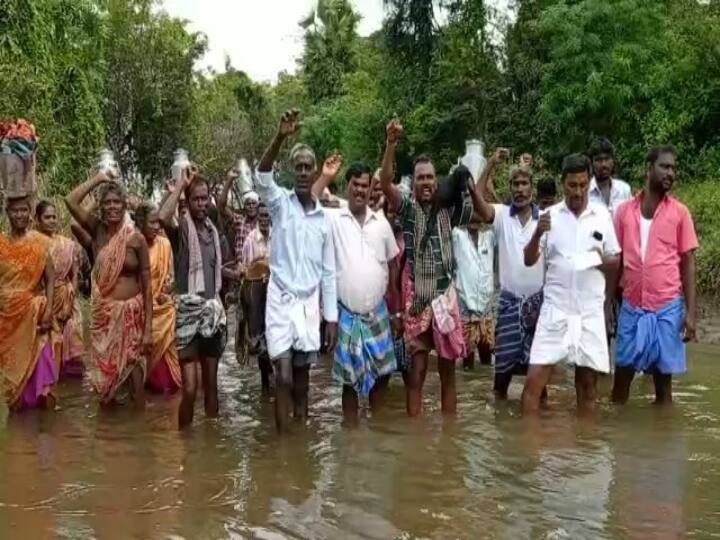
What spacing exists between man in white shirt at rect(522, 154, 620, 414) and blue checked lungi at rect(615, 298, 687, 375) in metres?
0.37

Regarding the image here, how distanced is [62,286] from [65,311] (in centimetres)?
21

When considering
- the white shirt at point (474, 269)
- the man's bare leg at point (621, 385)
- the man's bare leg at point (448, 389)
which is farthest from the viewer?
the white shirt at point (474, 269)

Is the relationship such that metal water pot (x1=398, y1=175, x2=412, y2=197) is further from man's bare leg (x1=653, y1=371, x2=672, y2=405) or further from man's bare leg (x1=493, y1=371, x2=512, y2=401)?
man's bare leg (x1=653, y1=371, x2=672, y2=405)

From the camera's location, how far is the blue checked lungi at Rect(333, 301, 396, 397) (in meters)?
6.57

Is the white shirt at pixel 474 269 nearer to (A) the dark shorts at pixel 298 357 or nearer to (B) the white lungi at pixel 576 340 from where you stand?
(B) the white lungi at pixel 576 340

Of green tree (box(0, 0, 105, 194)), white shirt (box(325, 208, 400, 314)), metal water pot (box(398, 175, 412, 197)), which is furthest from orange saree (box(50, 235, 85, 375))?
green tree (box(0, 0, 105, 194))

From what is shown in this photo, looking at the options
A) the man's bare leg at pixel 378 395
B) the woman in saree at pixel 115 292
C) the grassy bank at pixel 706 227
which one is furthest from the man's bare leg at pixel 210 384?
the grassy bank at pixel 706 227

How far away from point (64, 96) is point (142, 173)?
14.7 metres

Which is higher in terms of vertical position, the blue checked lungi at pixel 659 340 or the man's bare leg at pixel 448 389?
the blue checked lungi at pixel 659 340

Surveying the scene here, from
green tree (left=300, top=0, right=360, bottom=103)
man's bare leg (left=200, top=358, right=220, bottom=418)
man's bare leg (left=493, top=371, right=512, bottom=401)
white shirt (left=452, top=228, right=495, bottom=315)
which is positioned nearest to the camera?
man's bare leg (left=200, top=358, right=220, bottom=418)

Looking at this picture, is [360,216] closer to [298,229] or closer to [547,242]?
[298,229]

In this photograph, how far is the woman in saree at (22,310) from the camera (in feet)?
24.0

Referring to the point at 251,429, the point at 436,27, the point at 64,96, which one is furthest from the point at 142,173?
the point at 251,429

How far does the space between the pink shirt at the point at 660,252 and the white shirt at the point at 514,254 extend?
666 mm
